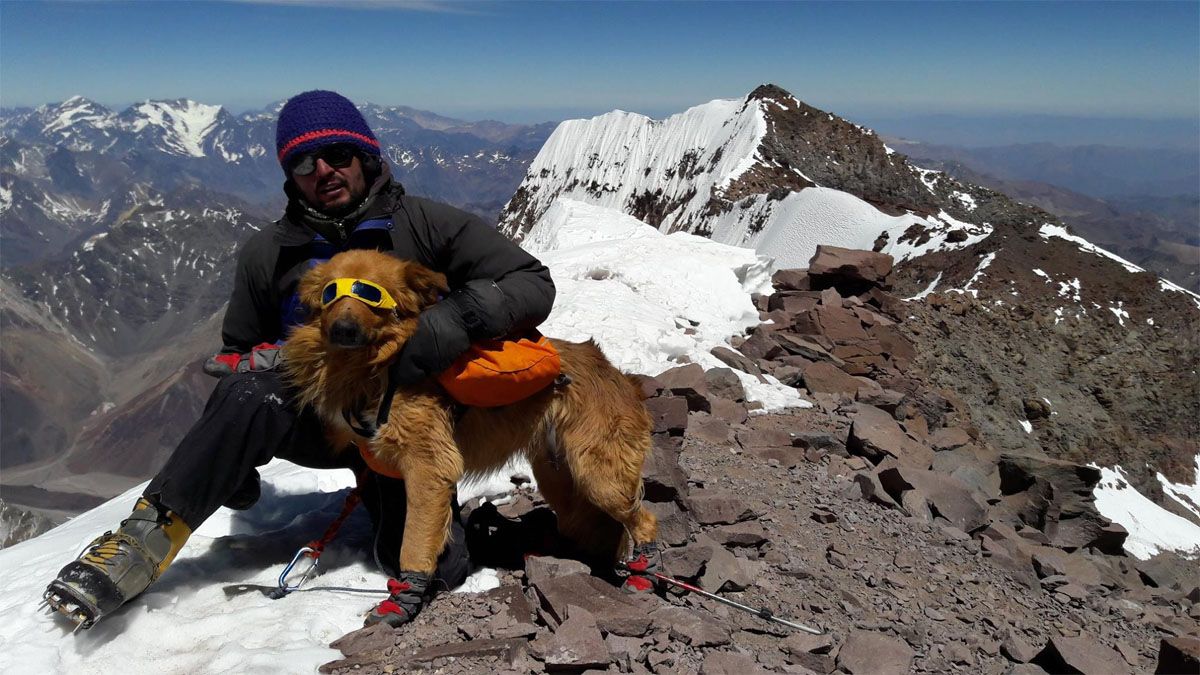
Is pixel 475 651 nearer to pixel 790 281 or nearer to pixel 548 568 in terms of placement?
pixel 548 568

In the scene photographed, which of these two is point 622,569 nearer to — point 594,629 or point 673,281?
point 594,629

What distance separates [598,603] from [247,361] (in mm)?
2309

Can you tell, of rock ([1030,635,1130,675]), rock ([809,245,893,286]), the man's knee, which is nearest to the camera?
the man's knee

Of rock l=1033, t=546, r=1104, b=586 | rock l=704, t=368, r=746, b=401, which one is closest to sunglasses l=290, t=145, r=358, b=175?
rock l=704, t=368, r=746, b=401

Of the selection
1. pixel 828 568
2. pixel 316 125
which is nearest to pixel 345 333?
pixel 316 125

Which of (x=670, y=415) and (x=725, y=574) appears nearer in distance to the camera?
(x=725, y=574)

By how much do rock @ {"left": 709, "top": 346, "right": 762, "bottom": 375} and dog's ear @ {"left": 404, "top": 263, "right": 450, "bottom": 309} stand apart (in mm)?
6169

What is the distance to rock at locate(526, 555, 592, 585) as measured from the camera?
12.7 ft

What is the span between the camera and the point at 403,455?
3471 millimetres

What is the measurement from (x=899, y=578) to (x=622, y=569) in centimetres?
213

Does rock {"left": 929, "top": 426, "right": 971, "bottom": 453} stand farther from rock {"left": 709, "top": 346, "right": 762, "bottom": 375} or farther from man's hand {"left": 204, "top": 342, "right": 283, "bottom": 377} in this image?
man's hand {"left": 204, "top": 342, "right": 283, "bottom": 377}

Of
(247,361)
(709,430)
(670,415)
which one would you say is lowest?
(709,430)

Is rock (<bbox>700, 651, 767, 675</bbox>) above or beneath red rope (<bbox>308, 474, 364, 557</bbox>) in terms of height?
above

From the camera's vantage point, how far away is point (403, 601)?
355 cm
